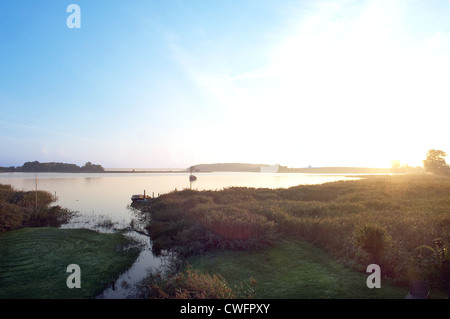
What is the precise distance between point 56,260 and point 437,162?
115 metres

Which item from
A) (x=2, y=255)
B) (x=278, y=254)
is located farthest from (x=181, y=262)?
(x=2, y=255)

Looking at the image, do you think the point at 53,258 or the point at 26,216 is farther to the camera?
the point at 26,216

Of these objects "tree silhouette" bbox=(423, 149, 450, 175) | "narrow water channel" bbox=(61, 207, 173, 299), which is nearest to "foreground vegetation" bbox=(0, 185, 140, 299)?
"narrow water channel" bbox=(61, 207, 173, 299)

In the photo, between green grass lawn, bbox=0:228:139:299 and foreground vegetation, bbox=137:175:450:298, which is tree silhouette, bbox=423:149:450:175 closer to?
foreground vegetation, bbox=137:175:450:298

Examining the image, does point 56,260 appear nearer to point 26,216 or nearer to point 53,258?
point 53,258

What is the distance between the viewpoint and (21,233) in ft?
73.5

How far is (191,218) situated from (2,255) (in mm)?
13416

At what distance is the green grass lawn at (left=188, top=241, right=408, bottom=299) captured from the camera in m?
9.76

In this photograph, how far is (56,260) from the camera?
15867mm

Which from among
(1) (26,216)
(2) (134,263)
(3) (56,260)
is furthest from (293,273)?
(1) (26,216)

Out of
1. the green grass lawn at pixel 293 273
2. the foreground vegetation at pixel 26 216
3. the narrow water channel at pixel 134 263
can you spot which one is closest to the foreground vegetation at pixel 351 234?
the green grass lawn at pixel 293 273

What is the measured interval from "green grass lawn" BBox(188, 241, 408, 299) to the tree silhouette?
10187 centimetres
